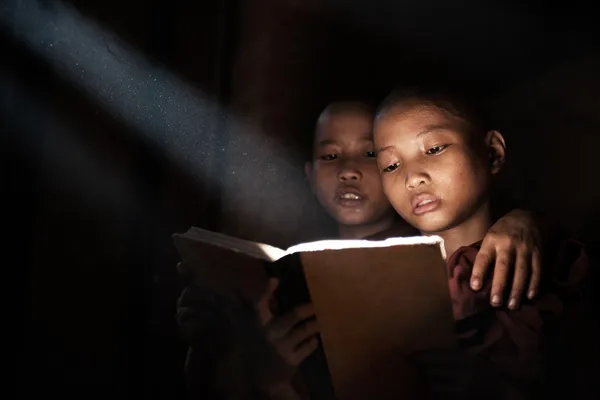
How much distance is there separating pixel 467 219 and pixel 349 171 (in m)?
0.31

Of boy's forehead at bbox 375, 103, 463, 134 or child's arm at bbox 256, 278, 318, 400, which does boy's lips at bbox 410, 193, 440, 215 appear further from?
child's arm at bbox 256, 278, 318, 400

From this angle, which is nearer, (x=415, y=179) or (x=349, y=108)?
(x=415, y=179)

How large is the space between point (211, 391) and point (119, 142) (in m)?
0.76

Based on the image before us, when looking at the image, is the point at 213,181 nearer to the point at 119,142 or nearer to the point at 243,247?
the point at 119,142

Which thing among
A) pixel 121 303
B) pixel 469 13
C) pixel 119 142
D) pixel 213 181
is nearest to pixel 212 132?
pixel 213 181

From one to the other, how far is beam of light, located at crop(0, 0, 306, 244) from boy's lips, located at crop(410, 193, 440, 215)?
0.46 meters

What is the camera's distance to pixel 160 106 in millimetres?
1848

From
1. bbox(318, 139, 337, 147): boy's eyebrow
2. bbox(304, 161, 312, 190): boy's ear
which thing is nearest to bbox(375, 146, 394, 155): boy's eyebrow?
bbox(318, 139, 337, 147): boy's eyebrow

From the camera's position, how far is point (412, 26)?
1.99 metres

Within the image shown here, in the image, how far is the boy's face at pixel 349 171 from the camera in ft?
5.36

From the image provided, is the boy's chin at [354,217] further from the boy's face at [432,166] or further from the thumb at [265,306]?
the thumb at [265,306]

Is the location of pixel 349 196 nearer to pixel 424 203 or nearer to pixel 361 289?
pixel 424 203

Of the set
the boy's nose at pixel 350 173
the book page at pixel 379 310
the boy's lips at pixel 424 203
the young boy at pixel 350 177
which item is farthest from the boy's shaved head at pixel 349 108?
the book page at pixel 379 310

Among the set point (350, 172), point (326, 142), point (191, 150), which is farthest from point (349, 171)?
point (191, 150)
